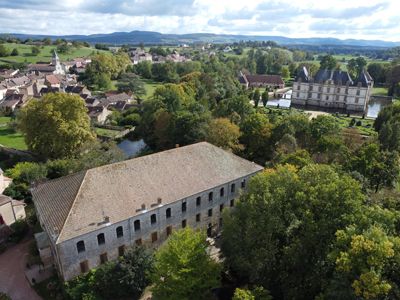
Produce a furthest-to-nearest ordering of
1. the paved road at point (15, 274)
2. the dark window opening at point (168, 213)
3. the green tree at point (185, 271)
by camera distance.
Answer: the dark window opening at point (168, 213) → the paved road at point (15, 274) → the green tree at point (185, 271)

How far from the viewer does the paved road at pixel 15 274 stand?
101 feet

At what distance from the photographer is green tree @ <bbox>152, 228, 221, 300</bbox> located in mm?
25375

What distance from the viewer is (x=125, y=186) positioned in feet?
108

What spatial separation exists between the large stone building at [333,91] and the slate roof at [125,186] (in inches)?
3195

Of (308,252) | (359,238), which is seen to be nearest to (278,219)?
(308,252)

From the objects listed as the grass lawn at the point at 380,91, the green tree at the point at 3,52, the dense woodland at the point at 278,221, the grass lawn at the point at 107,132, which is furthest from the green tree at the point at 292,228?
the green tree at the point at 3,52

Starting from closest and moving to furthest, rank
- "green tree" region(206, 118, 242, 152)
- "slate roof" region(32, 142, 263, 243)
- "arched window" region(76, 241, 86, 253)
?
1. "arched window" region(76, 241, 86, 253)
2. "slate roof" region(32, 142, 263, 243)
3. "green tree" region(206, 118, 242, 152)

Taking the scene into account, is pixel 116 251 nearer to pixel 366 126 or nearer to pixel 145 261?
pixel 145 261

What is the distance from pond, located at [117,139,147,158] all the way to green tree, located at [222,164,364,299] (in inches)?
1775

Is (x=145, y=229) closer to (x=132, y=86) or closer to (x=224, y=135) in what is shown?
(x=224, y=135)

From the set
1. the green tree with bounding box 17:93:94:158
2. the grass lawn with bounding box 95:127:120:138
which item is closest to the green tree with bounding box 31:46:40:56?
the grass lawn with bounding box 95:127:120:138

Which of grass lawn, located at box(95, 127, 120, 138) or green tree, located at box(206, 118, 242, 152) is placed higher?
green tree, located at box(206, 118, 242, 152)

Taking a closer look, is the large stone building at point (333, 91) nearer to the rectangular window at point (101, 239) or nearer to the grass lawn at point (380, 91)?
the grass lawn at point (380, 91)

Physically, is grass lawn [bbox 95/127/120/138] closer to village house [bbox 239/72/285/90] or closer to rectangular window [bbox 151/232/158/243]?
rectangular window [bbox 151/232/158/243]
